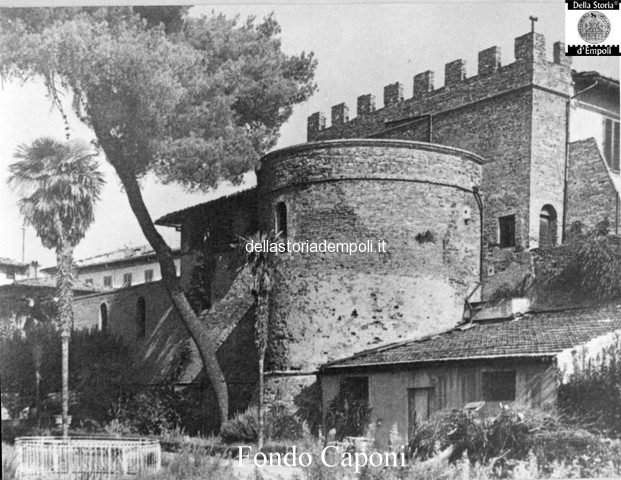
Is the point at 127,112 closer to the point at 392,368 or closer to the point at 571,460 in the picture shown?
the point at 392,368

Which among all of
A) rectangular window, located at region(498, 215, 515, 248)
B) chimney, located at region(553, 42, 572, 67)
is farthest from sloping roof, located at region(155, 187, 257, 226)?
chimney, located at region(553, 42, 572, 67)

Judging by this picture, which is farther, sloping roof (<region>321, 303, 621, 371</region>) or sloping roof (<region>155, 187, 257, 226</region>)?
sloping roof (<region>155, 187, 257, 226</region>)

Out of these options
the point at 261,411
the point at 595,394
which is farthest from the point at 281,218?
the point at 595,394

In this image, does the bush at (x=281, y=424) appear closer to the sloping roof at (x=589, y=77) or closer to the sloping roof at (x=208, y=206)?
the sloping roof at (x=208, y=206)

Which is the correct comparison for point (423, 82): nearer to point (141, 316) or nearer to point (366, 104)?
point (366, 104)

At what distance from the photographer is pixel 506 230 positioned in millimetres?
22078

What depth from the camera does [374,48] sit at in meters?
16.8

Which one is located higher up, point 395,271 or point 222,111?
point 222,111

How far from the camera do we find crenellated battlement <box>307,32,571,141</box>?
2116 centimetres

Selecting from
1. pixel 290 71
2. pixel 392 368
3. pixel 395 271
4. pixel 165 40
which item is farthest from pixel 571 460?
pixel 165 40

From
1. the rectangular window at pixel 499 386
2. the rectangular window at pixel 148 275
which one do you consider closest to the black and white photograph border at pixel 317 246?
the rectangular window at pixel 499 386

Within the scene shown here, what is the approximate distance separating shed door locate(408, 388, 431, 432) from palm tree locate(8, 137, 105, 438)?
6143 mm

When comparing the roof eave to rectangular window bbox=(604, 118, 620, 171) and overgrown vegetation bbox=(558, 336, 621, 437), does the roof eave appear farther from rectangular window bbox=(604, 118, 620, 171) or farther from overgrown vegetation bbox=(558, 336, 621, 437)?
rectangular window bbox=(604, 118, 620, 171)

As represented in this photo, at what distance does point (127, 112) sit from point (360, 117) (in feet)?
24.0
